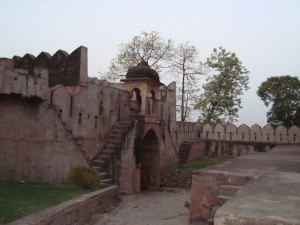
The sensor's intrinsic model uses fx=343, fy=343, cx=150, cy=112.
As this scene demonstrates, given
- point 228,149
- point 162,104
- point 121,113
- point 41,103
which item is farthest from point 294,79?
point 41,103

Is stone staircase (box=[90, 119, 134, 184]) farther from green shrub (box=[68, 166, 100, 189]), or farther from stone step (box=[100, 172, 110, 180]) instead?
green shrub (box=[68, 166, 100, 189])

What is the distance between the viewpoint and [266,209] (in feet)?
7.97

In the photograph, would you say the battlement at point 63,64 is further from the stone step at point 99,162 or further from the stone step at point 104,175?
the stone step at point 104,175

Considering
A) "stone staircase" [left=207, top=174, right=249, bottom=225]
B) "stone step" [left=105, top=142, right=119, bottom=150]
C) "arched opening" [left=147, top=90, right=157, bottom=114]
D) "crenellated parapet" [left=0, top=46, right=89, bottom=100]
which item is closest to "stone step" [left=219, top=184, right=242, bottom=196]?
"stone staircase" [left=207, top=174, right=249, bottom=225]

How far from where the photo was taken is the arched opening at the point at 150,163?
49.3 feet

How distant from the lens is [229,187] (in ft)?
14.0

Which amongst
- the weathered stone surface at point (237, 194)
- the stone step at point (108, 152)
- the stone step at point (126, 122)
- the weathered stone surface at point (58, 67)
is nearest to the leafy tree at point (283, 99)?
the stone step at point (126, 122)

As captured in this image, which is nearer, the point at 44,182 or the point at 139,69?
the point at 44,182

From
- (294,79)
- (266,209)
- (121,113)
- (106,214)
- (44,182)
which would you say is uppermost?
(294,79)

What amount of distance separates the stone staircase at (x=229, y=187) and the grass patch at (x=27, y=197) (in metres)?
3.03

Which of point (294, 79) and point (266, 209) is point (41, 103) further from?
point (294, 79)

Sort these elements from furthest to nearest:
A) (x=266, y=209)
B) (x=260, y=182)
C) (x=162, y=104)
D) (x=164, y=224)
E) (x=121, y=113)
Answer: (x=162, y=104) → (x=121, y=113) → (x=164, y=224) → (x=260, y=182) → (x=266, y=209)

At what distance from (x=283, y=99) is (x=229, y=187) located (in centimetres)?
2431

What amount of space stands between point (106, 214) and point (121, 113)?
593 centimetres
